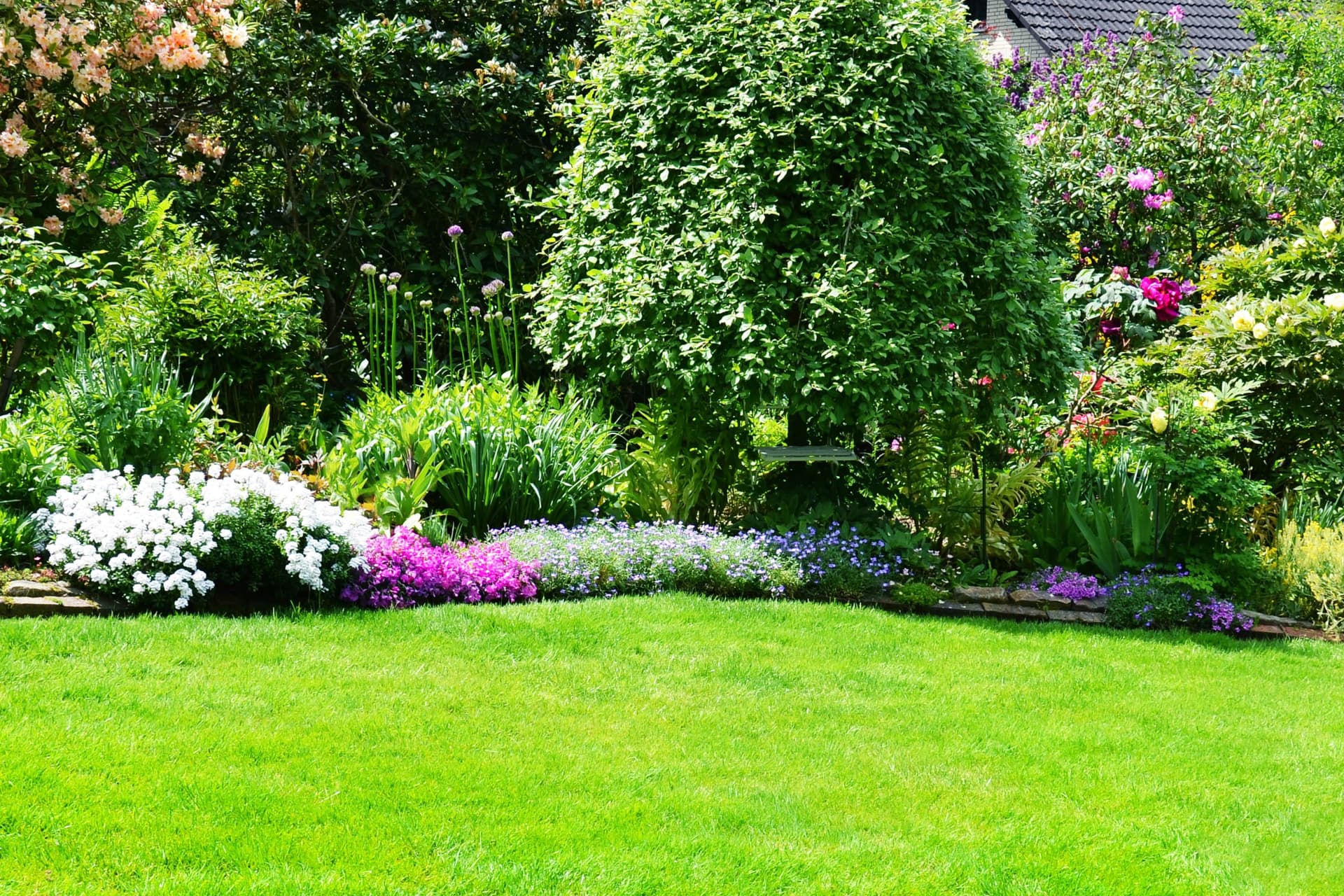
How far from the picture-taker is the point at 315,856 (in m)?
3.10

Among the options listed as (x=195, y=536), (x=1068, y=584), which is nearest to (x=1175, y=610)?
(x=1068, y=584)

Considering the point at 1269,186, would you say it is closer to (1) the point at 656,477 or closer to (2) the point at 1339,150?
(2) the point at 1339,150

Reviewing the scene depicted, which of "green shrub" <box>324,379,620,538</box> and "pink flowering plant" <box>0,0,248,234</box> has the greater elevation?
"pink flowering plant" <box>0,0,248,234</box>

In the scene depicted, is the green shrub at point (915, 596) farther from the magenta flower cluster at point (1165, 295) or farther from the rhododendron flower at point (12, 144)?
the rhododendron flower at point (12, 144)

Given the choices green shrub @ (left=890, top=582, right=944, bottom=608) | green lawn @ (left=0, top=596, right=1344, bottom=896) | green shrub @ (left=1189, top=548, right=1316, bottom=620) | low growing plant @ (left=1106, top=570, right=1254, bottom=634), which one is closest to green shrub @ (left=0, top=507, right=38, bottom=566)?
green lawn @ (left=0, top=596, right=1344, bottom=896)

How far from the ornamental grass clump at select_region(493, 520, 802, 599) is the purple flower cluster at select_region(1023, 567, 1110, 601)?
1.31m

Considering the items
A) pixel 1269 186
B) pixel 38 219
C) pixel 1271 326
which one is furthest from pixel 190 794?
pixel 1269 186

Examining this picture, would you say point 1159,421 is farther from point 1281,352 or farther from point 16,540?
point 16,540

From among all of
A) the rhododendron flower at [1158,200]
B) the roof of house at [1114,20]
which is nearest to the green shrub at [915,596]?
the rhododendron flower at [1158,200]

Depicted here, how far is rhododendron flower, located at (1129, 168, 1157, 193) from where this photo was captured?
8.56m

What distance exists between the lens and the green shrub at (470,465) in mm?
6195

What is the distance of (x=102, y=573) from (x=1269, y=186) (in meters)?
8.61

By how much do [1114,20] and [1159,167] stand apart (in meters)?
8.90

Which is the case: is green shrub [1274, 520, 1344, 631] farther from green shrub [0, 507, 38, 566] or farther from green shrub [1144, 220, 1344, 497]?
green shrub [0, 507, 38, 566]
